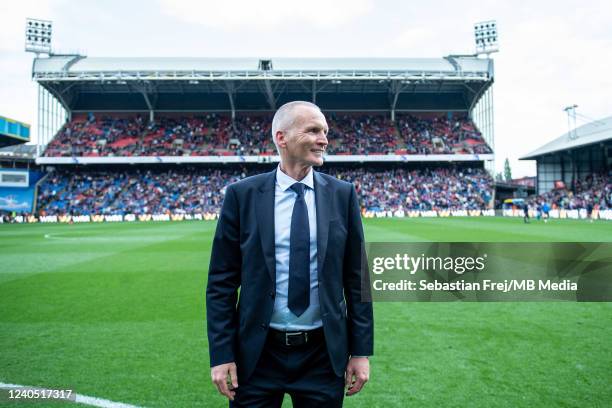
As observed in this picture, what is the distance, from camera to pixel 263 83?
47875mm

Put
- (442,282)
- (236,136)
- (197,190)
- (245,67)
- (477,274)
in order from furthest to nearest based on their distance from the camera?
(236,136) → (245,67) → (197,190) → (477,274) → (442,282)

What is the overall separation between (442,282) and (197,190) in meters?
43.5

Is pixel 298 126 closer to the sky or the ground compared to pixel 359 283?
closer to the sky

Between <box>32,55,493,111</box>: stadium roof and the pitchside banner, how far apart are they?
36.6 m

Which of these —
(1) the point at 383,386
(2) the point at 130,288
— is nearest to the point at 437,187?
(2) the point at 130,288

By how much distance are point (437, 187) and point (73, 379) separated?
154ft

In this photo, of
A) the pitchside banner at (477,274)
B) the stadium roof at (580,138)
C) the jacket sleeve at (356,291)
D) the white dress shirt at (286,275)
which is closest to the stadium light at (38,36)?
the pitchside banner at (477,274)

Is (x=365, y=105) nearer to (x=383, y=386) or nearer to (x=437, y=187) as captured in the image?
(x=437, y=187)

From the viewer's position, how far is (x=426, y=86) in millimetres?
53250

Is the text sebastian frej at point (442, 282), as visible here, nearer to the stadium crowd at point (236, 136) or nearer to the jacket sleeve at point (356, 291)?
the jacket sleeve at point (356, 291)

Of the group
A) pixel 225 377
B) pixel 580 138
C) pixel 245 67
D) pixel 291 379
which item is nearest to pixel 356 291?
pixel 291 379

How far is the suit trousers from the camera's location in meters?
2.30

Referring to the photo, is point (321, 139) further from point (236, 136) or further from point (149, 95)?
point (149, 95)

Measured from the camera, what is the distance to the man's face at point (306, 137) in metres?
2.33
